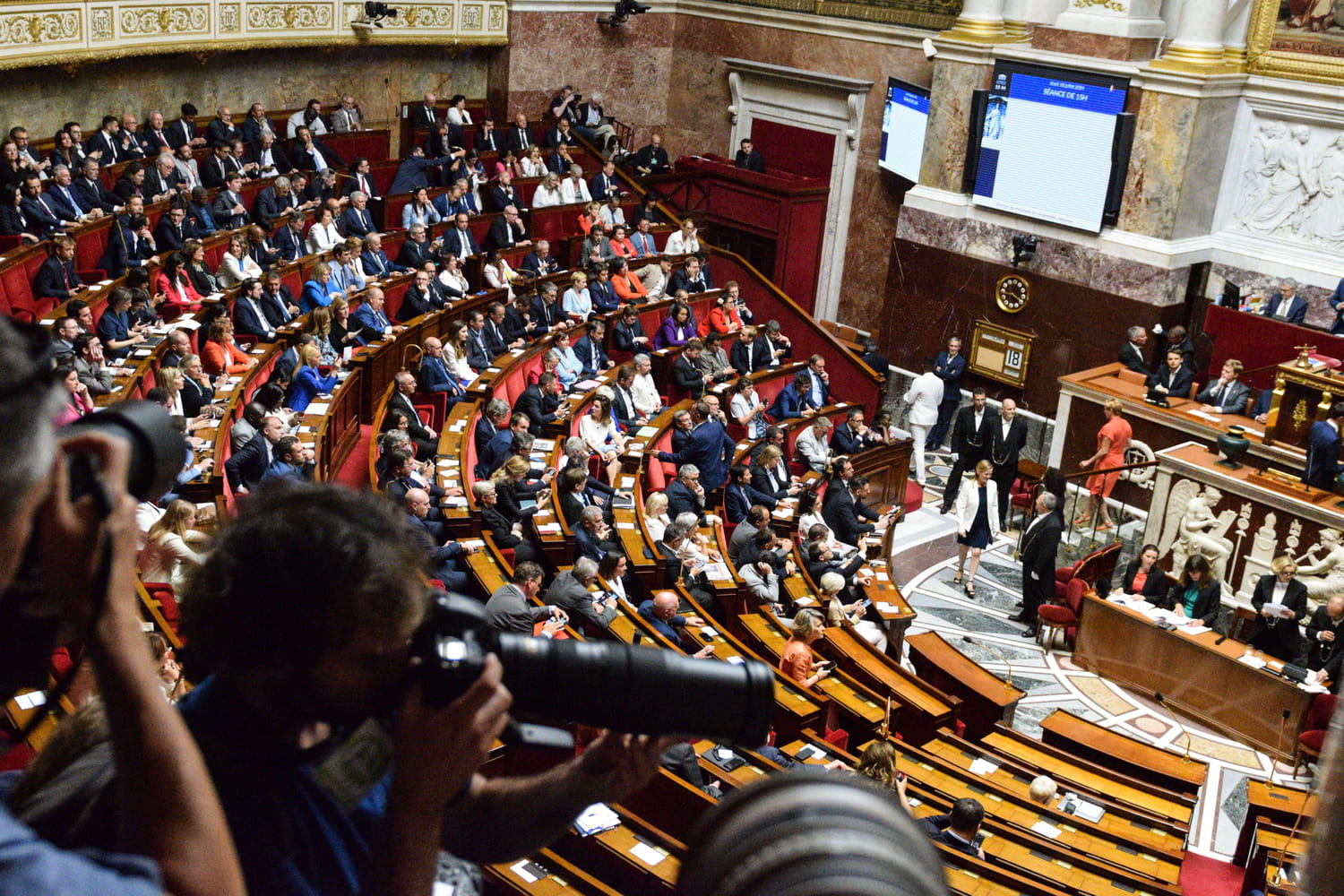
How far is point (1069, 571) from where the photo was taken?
10.3 meters

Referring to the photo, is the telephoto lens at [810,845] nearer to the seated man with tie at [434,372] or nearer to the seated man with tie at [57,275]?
the seated man with tie at [57,275]

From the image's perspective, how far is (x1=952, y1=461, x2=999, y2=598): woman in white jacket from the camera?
10602mm

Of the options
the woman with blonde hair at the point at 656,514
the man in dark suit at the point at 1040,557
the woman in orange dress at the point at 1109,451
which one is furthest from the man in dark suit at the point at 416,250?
the woman in orange dress at the point at 1109,451

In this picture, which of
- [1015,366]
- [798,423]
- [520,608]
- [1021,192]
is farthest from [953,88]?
[520,608]

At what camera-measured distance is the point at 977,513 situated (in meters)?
10.7

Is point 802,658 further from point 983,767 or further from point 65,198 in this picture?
point 65,198

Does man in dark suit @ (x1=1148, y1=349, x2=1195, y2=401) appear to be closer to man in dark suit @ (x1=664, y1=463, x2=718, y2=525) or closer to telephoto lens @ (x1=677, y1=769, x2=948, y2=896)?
man in dark suit @ (x1=664, y1=463, x2=718, y2=525)

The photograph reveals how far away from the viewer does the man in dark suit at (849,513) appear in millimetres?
10086

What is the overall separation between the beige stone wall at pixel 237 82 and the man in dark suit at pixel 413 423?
5154 mm

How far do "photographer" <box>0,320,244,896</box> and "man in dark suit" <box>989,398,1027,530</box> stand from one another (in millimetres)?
10918

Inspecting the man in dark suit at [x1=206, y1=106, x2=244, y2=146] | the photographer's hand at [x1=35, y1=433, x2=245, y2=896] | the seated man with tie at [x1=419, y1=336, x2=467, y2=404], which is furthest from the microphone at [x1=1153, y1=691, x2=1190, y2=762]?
the man in dark suit at [x1=206, y1=106, x2=244, y2=146]

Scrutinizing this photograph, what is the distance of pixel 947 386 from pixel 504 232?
16.3 ft

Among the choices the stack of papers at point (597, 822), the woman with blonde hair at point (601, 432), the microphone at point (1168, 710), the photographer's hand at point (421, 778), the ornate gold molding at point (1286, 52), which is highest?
the ornate gold molding at point (1286, 52)

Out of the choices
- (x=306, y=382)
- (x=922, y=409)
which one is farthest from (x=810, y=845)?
(x=922, y=409)
